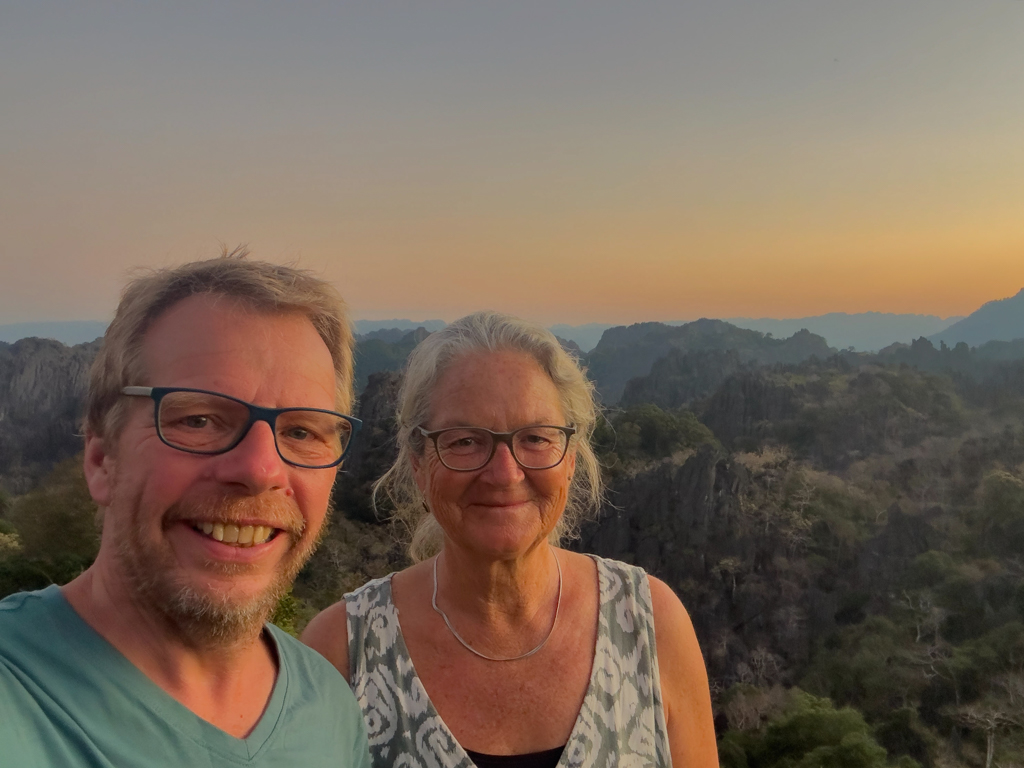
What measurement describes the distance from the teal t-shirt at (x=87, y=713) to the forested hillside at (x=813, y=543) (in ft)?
26.4

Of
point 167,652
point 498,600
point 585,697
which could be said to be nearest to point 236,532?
point 167,652

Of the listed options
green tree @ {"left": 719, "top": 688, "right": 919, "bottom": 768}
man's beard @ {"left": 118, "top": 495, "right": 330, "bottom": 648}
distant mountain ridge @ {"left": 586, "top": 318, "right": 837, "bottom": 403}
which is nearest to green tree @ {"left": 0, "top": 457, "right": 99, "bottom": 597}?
green tree @ {"left": 719, "top": 688, "right": 919, "bottom": 768}

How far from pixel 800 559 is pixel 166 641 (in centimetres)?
3535

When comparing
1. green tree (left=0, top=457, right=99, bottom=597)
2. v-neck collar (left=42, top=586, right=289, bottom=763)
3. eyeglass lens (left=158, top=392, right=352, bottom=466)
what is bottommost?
green tree (left=0, top=457, right=99, bottom=597)

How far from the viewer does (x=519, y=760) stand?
2102 millimetres

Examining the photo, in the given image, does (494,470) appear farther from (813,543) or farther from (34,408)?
(34,408)

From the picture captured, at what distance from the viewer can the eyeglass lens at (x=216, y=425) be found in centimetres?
136

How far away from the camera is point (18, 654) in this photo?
46.1 inches

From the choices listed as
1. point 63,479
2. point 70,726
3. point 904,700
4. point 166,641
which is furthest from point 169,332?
point 63,479

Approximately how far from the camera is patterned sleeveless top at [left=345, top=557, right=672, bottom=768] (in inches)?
83.4

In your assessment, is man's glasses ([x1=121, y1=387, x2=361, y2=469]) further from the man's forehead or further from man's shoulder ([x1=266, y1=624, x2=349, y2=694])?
man's shoulder ([x1=266, y1=624, x2=349, y2=694])

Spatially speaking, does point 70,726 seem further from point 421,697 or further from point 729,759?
point 729,759

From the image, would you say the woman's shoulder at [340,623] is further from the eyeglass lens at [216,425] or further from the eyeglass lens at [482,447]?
the eyeglass lens at [216,425]

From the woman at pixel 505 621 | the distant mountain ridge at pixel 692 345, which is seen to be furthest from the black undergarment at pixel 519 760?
the distant mountain ridge at pixel 692 345
